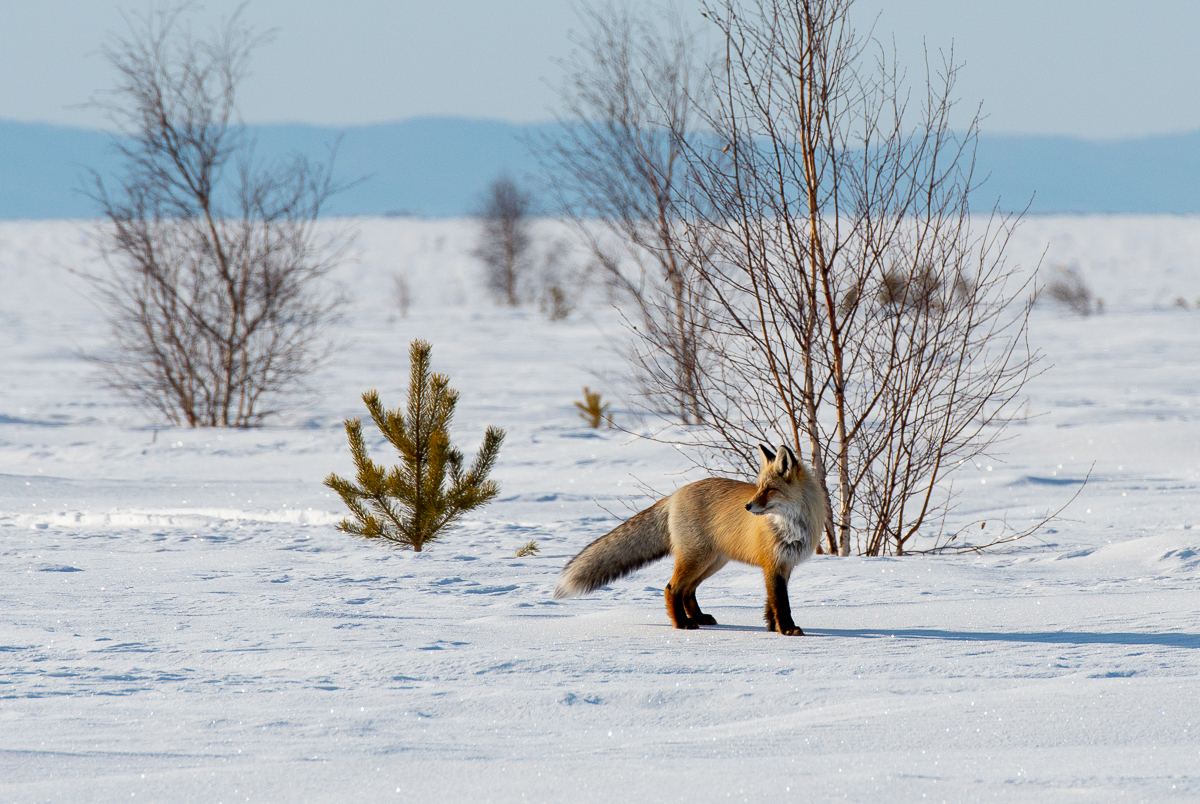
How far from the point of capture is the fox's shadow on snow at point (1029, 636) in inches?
180

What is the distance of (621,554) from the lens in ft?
16.7

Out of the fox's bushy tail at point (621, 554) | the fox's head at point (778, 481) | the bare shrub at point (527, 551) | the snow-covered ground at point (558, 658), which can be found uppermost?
the fox's head at point (778, 481)

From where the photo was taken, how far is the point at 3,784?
287cm

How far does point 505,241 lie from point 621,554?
45.7 meters

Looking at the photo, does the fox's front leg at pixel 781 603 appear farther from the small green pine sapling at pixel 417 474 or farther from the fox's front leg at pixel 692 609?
the small green pine sapling at pixel 417 474

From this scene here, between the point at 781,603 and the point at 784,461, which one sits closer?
the point at 784,461

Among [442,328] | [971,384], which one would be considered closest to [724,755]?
[971,384]

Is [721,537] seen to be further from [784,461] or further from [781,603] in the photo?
[784,461]

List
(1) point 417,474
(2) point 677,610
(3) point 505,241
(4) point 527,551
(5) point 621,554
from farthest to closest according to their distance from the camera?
(3) point 505,241
(1) point 417,474
(4) point 527,551
(5) point 621,554
(2) point 677,610

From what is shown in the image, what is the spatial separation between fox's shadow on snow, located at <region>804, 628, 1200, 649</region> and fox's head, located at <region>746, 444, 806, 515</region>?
2.14 ft

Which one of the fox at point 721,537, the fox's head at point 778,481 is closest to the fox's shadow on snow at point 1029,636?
the fox at point 721,537

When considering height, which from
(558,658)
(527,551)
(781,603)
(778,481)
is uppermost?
(778,481)

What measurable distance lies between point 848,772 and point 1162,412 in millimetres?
14549

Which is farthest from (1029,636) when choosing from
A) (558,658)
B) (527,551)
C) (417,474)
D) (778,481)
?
(417,474)
